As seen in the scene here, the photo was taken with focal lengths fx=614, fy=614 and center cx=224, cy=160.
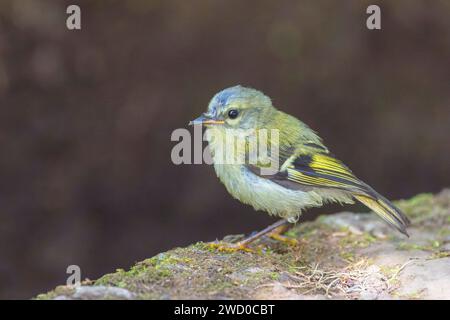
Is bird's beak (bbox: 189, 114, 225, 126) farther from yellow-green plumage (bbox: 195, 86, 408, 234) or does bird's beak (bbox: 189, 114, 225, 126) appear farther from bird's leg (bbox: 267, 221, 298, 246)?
bird's leg (bbox: 267, 221, 298, 246)

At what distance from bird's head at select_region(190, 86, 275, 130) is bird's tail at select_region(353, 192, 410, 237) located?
944 millimetres

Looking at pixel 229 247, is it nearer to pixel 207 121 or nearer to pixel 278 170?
pixel 278 170

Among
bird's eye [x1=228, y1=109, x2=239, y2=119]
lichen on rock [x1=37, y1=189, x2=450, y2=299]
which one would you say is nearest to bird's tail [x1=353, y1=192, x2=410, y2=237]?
lichen on rock [x1=37, y1=189, x2=450, y2=299]

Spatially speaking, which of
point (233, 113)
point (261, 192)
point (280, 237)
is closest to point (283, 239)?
point (280, 237)

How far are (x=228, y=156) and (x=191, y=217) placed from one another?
3390mm

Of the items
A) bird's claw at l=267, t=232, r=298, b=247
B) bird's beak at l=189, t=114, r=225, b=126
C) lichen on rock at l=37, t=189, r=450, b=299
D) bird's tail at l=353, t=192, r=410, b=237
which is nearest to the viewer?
lichen on rock at l=37, t=189, r=450, b=299

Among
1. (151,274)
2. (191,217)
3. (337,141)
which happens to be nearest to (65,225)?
(191,217)

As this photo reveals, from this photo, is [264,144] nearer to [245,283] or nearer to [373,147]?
[245,283]

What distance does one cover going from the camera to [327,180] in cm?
428

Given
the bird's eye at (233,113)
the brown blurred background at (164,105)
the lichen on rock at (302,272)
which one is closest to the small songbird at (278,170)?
the bird's eye at (233,113)

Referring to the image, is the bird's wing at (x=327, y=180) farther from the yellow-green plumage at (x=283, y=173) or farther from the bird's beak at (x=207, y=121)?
the bird's beak at (x=207, y=121)

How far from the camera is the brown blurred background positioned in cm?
690

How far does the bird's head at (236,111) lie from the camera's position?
14.4 ft

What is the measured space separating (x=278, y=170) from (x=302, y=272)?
2.48 feet
